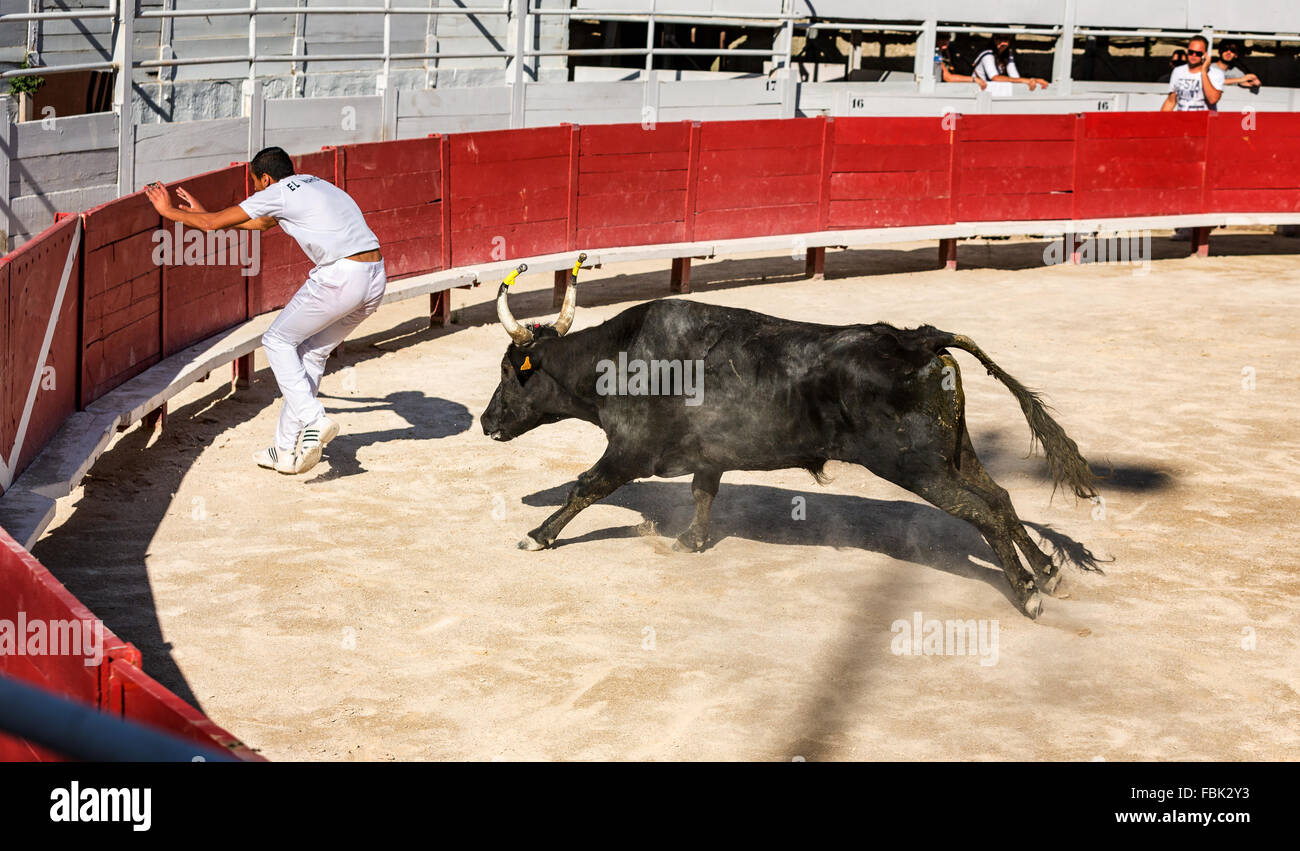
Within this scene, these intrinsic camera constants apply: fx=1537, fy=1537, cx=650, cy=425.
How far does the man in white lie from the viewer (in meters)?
7.91

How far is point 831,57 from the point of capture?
920 inches

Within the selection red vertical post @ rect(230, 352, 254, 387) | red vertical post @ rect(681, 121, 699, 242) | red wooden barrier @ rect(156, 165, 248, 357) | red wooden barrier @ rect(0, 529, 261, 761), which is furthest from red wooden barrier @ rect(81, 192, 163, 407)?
red vertical post @ rect(681, 121, 699, 242)

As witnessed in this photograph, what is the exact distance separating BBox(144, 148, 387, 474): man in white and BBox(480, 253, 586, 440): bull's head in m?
1.03

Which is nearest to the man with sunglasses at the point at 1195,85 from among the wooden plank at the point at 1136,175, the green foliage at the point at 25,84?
the wooden plank at the point at 1136,175

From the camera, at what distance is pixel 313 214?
795 cm

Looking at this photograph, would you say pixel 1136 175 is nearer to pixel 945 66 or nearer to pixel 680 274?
pixel 945 66

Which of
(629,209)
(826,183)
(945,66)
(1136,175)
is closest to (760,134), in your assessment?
(826,183)

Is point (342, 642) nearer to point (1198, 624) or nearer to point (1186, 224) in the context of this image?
point (1198, 624)

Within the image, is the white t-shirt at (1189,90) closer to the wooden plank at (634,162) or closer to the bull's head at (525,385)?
the wooden plank at (634,162)

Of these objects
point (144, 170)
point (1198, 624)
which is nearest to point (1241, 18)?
point (144, 170)

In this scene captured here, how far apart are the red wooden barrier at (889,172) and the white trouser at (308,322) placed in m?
8.19

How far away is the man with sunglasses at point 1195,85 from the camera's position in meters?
17.9

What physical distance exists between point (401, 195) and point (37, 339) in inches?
202

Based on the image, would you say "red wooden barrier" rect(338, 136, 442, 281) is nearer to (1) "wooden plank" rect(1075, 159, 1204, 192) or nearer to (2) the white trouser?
(2) the white trouser
